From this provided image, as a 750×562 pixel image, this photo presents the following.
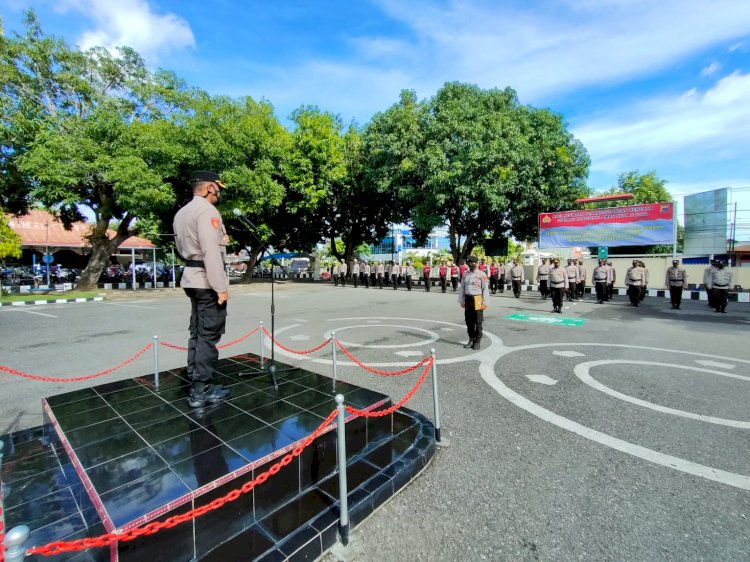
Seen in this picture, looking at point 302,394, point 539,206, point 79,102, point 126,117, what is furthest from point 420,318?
point 79,102

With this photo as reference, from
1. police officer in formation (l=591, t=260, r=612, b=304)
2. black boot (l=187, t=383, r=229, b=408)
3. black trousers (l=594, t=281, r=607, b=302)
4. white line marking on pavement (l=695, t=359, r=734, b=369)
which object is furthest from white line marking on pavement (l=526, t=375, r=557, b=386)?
black trousers (l=594, t=281, r=607, b=302)

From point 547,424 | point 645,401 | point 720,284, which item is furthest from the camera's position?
point 720,284

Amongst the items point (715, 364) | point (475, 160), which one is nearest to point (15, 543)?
point (715, 364)

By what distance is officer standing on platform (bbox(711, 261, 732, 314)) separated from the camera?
39.7ft

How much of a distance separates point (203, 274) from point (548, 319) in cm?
984

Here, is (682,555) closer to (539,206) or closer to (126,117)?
(539,206)

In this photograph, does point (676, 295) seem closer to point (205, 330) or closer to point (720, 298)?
point (720, 298)

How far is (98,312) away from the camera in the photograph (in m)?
12.8

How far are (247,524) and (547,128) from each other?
24.8 metres

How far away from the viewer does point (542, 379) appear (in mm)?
5301

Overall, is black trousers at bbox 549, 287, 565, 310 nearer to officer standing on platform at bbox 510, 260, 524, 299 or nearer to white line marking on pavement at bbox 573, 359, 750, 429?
officer standing on platform at bbox 510, 260, 524, 299

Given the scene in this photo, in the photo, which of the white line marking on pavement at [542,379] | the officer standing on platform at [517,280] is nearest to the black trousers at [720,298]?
Answer: the officer standing on platform at [517,280]

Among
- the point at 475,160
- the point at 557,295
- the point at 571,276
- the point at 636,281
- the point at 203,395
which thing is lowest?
the point at 203,395

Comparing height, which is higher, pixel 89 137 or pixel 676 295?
pixel 89 137
